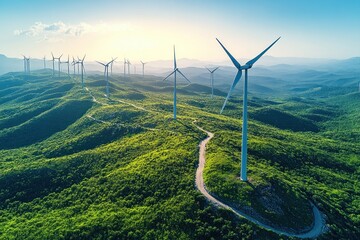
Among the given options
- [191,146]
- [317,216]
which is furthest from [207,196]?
[191,146]

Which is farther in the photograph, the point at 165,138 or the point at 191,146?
the point at 165,138

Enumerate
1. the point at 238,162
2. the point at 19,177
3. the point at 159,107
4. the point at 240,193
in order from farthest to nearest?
the point at 159,107 < the point at 19,177 < the point at 238,162 < the point at 240,193

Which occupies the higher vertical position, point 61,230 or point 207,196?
point 207,196

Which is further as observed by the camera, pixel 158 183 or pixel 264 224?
pixel 158 183

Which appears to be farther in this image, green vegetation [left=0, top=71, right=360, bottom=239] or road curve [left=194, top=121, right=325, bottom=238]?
green vegetation [left=0, top=71, right=360, bottom=239]

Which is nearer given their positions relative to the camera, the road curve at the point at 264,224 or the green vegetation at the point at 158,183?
the road curve at the point at 264,224

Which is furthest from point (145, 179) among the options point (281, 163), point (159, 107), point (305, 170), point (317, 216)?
point (159, 107)

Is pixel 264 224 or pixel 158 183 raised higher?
pixel 158 183

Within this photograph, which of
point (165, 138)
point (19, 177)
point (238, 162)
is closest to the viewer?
point (238, 162)

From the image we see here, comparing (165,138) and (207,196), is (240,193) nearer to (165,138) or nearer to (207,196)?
(207,196)
